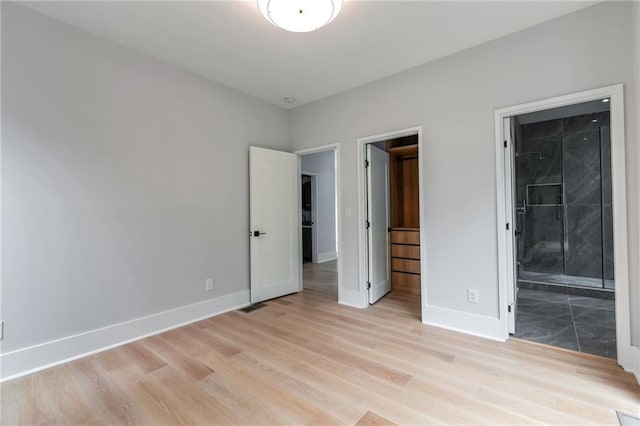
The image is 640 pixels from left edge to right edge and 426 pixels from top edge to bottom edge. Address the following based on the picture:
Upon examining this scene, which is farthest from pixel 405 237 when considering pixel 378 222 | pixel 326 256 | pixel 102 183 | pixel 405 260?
pixel 102 183

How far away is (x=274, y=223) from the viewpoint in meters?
3.92

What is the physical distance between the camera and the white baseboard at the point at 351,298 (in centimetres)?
348

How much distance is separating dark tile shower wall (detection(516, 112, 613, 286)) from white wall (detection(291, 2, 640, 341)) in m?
2.92

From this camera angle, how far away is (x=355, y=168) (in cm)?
355

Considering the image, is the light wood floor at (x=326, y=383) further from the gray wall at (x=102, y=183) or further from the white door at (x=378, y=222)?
the white door at (x=378, y=222)

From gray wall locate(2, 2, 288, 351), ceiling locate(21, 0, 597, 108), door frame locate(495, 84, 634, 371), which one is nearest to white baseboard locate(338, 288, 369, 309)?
gray wall locate(2, 2, 288, 351)

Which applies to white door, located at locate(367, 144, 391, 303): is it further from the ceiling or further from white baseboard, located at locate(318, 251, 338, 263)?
white baseboard, located at locate(318, 251, 338, 263)

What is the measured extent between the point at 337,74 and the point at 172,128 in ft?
6.26

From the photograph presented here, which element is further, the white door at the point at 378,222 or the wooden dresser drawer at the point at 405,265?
the wooden dresser drawer at the point at 405,265

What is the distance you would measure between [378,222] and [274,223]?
4.70 ft

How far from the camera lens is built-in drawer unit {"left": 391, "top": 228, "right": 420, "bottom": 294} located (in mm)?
4027

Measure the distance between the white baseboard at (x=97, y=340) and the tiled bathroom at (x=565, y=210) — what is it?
3.77m

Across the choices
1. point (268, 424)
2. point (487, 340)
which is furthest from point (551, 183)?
point (268, 424)

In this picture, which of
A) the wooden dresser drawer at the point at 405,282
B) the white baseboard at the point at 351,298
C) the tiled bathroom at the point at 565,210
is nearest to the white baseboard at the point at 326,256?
the wooden dresser drawer at the point at 405,282
